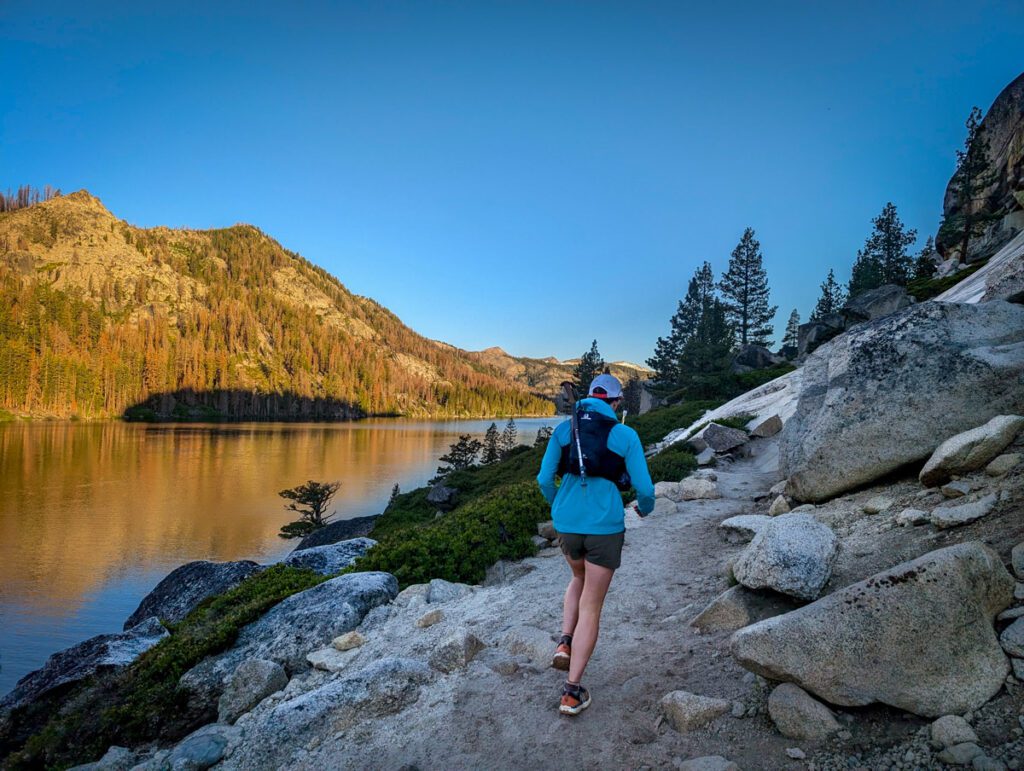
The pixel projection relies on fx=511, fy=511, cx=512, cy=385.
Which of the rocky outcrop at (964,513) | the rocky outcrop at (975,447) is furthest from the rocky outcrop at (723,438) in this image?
the rocky outcrop at (964,513)

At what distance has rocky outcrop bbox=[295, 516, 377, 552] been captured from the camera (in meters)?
25.9

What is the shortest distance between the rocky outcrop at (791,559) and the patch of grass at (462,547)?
6.07 metres

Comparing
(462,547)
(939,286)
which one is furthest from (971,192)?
(462,547)

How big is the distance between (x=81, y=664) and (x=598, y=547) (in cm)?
1076

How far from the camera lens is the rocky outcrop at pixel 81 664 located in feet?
29.7

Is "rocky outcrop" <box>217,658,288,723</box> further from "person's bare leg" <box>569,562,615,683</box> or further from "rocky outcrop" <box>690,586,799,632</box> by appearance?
"rocky outcrop" <box>690,586,799,632</box>

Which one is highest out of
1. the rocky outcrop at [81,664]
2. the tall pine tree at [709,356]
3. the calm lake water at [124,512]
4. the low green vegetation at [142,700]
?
the tall pine tree at [709,356]

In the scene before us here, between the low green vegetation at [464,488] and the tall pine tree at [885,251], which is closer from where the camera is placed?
the low green vegetation at [464,488]

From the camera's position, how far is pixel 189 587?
14.5m

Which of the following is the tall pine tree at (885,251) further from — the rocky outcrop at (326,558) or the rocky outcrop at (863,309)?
the rocky outcrop at (326,558)

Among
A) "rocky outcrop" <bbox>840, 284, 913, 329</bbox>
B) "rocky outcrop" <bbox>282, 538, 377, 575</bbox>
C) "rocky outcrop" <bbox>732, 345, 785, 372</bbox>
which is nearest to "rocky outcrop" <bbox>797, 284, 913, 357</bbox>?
"rocky outcrop" <bbox>840, 284, 913, 329</bbox>

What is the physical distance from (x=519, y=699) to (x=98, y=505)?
1621 inches

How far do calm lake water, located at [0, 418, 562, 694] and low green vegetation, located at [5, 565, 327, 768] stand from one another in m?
9.51

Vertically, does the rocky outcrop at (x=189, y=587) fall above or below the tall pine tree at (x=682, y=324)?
below
